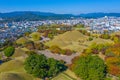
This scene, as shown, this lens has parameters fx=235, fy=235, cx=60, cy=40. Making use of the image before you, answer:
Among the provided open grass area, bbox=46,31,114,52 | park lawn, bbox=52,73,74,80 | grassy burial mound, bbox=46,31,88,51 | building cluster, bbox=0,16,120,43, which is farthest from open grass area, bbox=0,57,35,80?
building cluster, bbox=0,16,120,43

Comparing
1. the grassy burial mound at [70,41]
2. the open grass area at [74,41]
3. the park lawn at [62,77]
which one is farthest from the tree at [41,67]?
the grassy burial mound at [70,41]

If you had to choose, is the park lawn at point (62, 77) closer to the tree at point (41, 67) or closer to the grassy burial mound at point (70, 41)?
the tree at point (41, 67)

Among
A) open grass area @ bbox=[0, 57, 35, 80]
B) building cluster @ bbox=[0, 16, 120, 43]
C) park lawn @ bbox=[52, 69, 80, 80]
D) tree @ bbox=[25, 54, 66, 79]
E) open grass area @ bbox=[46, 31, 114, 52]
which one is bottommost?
building cluster @ bbox=[0, 16, 120, 43]

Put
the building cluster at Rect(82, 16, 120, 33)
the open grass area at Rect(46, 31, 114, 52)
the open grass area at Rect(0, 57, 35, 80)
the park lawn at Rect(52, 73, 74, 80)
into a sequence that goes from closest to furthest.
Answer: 1. the open grass area at Rect(0, 57, 35, 80)
2. the park lawn at Rect(52, 73, 74, 80)
3. the open grass area at Rect(46, 31, 114, 52)
4. the building cluster at Rect(82, 16, 120, 33)

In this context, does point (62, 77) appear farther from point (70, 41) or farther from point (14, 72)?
point (70, 41)

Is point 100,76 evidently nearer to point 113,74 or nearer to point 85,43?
point 113,74

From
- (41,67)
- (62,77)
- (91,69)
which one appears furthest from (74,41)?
(91,69)

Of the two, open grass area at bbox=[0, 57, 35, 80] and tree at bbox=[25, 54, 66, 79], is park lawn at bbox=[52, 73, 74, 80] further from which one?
open grass area at bbox=[0, 57, 35, 80]
